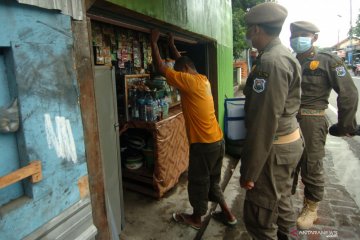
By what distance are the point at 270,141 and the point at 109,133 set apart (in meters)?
1.62

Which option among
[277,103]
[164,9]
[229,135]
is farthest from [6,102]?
[229,135]

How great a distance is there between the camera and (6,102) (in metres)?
1.42

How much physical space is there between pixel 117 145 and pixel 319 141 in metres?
2.25

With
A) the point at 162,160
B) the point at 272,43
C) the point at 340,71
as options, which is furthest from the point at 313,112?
the point at 162,160

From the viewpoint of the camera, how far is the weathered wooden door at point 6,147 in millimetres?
1406

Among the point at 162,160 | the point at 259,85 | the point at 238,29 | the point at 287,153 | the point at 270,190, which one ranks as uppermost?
the point at 238,29

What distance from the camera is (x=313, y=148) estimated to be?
3291 millimetres

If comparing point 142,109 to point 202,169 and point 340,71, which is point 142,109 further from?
point 340,71

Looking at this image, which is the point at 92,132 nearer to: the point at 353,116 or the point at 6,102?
the point at 6,102

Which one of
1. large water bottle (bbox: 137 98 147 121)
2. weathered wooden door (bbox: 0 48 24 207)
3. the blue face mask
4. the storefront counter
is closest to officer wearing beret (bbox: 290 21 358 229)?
the blue face mask

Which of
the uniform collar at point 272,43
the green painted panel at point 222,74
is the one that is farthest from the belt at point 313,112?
the green painted panel at point 222,74

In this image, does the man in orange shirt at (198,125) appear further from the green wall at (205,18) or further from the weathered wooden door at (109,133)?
the weathered wooden door at (109,133)

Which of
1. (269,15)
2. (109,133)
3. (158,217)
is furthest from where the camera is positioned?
(158,217)

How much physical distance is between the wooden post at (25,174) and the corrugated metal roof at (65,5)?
80 cm
